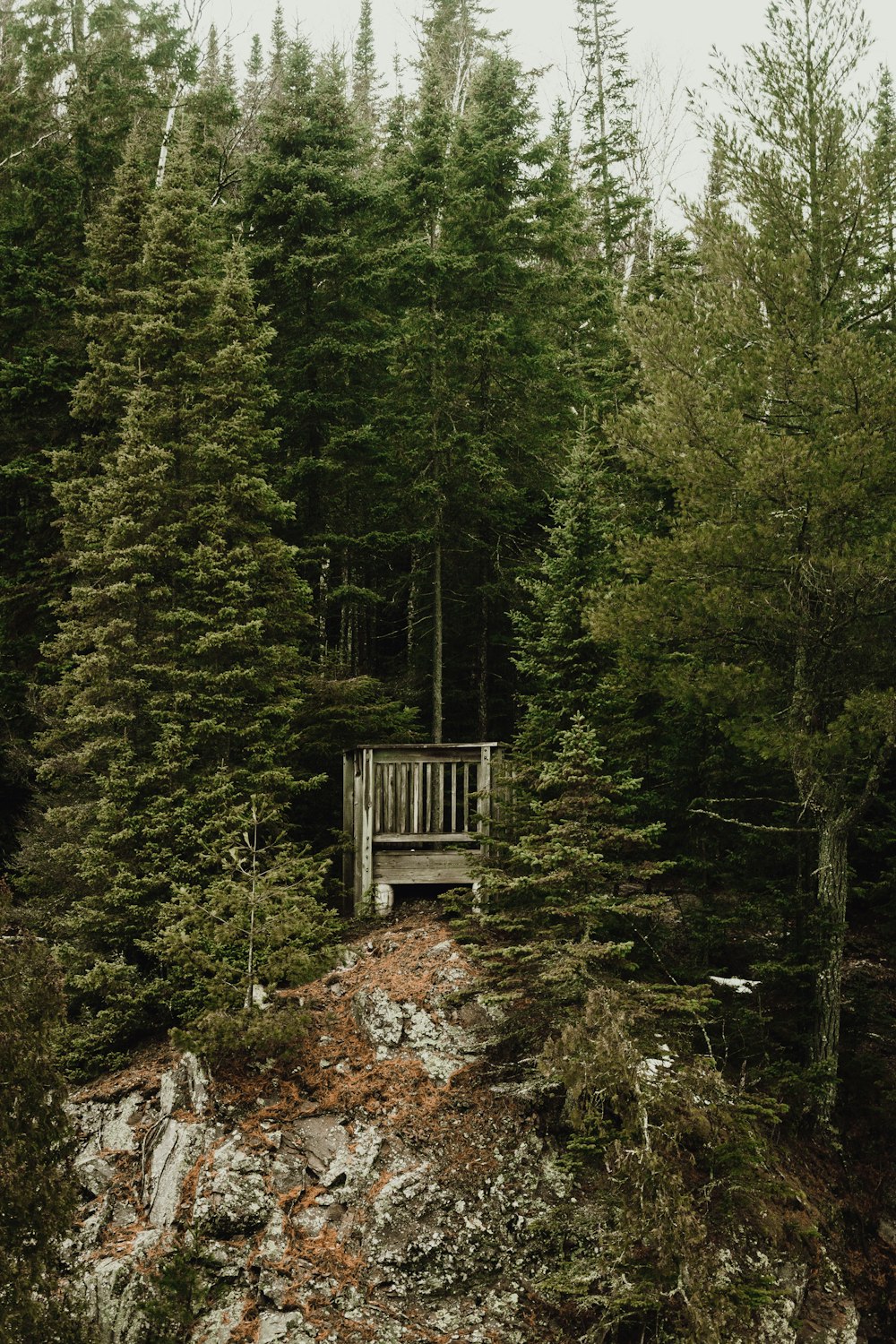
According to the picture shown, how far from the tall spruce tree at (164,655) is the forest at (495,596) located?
0.07m

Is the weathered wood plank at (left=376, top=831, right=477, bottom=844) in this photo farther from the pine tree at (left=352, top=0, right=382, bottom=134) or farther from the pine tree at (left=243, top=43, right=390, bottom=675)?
the pine tree at (left=352, top=0, right=382, bottom=134)

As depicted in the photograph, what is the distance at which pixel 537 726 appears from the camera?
1118 centimetres

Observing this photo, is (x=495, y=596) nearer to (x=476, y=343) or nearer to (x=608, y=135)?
(x=476, y=343)

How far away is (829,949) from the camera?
10273 mm

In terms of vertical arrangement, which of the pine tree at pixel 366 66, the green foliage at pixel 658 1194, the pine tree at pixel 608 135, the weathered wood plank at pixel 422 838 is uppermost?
the pine tree at pixel 366 66

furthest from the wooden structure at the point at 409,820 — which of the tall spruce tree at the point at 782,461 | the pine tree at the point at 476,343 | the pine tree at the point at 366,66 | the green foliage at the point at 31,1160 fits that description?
the pine tree at the point at 366,66

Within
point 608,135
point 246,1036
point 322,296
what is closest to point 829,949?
point 246,1036

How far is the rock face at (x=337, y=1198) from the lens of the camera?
795 centimetres

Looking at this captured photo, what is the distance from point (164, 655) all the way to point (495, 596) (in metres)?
6.92

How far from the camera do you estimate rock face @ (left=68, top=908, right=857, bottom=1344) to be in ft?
26.1

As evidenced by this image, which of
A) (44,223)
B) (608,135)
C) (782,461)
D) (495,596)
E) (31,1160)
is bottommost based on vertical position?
(31,1160)

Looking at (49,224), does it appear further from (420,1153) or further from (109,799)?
(420,1153)

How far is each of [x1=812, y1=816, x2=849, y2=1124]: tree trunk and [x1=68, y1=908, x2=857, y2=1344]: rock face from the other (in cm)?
179

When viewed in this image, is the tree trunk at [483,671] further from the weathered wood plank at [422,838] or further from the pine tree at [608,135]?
the pine tree at [608,135]
